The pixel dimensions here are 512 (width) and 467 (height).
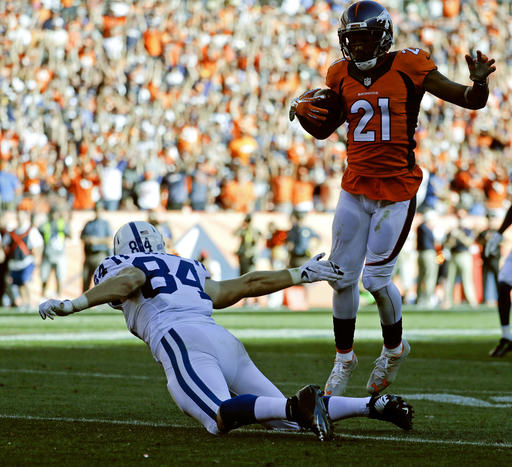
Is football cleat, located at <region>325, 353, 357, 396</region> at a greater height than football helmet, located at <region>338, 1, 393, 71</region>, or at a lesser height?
lesser

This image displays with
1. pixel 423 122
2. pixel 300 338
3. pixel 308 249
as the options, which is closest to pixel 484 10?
pixel 423 122

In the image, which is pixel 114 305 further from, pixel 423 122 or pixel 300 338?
pixel 423 122

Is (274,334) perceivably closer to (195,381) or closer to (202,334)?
(202,334)

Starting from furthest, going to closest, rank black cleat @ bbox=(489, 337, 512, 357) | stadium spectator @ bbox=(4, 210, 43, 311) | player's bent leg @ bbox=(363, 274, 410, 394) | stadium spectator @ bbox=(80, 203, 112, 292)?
1. stadium spectator @ bbox=(4, 210, 43, 311)
2. stadium spectator @ bbox=(80, 203, 112, 292)
3. black cleat @ bbox=(489, 337, 512, 357)
4. player's bent leg @ bbox=(363, 274, 410, 394)

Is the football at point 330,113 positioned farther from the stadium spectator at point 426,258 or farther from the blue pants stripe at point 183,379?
the stadium spectator at point 426,258

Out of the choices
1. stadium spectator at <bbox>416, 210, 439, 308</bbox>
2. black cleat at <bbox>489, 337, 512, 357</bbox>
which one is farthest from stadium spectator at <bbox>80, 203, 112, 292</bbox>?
black cleat at <bbox>489, 337, 512, 357</bbox>

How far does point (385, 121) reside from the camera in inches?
240

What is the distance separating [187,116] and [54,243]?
4618mm

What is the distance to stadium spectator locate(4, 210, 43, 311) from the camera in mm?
17016

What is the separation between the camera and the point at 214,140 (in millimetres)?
20281

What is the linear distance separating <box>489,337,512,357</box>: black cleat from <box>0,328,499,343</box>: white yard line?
7.59ft

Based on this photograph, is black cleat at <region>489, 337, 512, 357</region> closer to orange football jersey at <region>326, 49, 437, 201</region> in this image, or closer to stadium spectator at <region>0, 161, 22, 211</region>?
orange football jersey at <region>326, 49, 437, 201</region>

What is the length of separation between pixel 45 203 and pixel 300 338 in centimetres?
691

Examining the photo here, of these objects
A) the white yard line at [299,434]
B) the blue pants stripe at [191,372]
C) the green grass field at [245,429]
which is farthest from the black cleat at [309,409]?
the white yard line at [299,434]
